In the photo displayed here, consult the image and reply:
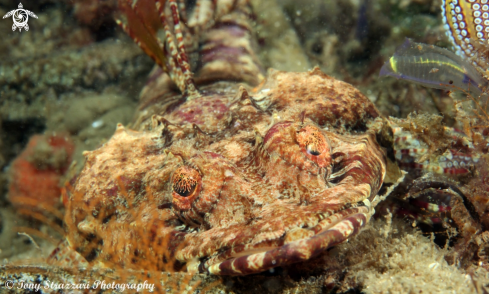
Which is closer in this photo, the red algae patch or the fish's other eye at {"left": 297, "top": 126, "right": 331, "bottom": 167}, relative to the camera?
the fish's other eye at {"left": 297, "top": 126, "right": 331, "bottom": 167}

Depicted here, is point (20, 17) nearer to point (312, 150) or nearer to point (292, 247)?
point (312, 150)

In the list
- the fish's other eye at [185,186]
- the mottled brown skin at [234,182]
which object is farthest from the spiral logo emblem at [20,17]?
the fish's other eye at [185,186]

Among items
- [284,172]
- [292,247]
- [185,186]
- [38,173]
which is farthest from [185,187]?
[38,173]

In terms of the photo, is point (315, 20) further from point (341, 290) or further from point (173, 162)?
point (341, 290)

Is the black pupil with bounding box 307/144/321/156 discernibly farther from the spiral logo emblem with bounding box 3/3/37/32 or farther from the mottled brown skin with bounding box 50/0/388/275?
the spiral logo emblem with bounding box 3/3/37/32

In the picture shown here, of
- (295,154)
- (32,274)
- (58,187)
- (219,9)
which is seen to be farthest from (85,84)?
(295,154)

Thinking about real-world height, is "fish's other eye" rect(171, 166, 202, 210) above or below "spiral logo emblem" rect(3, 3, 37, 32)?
below

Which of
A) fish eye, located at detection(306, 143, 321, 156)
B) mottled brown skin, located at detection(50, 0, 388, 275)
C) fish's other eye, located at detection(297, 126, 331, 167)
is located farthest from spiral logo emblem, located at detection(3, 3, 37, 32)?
fish eye, located at detection(306, 143, 321, 156)
